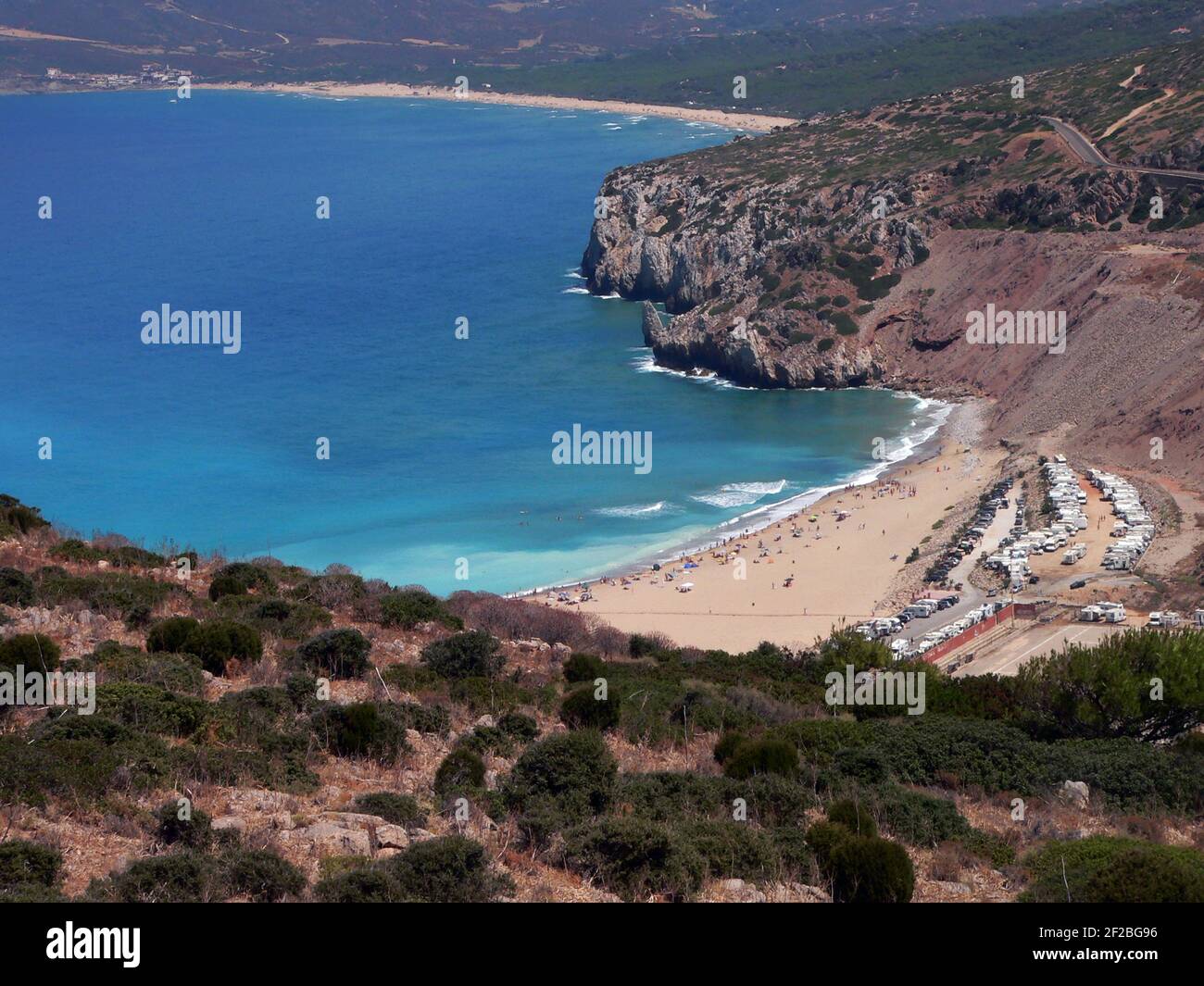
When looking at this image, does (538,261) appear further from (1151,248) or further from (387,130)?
(387,130)

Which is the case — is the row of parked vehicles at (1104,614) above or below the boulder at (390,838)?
below

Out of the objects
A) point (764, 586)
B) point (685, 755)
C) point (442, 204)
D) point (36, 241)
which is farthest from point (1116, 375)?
point (36, 241)

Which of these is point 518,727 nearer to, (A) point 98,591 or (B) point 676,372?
(A) point 98,591

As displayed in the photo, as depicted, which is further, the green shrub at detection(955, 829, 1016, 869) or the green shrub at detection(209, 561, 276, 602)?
the green shrub at detection(209, 561, 276, 602)

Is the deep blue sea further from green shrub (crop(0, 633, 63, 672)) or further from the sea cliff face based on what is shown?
green shrub (crop(0, 633, 63, 672))

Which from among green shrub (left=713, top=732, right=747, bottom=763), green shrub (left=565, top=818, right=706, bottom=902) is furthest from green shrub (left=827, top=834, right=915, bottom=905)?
green shrub (left=713, top=732, right=747, bottom=763)

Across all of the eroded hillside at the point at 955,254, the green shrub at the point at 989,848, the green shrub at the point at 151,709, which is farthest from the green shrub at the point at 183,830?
the eroded hillside at the point at 955,254

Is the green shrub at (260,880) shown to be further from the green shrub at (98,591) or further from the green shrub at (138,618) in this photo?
the green shrub at (98,591)
